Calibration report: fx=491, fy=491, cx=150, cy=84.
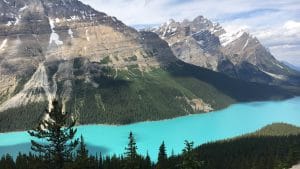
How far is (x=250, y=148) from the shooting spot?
158 meters

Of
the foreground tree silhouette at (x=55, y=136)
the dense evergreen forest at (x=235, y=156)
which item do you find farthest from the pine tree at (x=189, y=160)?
the dense evergreen forest at (x=235, y=156)

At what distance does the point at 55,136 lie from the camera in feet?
130

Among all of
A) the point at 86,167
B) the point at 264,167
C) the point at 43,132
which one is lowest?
the point at 264,167

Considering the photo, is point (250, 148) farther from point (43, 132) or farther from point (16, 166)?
point (43, 132)

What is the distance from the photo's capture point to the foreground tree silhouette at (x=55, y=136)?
38719mm

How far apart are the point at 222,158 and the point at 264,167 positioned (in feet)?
50.9

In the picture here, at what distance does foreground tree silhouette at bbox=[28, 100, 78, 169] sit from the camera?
38.7m

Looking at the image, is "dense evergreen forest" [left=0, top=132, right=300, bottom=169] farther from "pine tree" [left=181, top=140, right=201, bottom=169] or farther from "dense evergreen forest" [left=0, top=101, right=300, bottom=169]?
"pine tree" [left=181, top=140, right=201, bottom=169]

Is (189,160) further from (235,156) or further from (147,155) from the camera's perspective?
(235,156)

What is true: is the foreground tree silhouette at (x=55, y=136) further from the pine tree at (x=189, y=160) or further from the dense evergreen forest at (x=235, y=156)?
the dense evergreen forest at (x=235, y=156)

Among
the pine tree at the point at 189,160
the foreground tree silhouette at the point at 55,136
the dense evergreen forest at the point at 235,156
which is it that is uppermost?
the foreground tree silhouette at the point at 55,136

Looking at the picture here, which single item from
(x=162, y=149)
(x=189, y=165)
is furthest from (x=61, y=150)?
(x=162, y=149)

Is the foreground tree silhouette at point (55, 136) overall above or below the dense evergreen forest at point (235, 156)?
above

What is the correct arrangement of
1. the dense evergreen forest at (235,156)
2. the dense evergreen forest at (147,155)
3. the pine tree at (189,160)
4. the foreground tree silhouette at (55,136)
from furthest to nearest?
the dense evergreen forest at (235,156) → the dense evergreen forest at (147,155) → the foreground tree silhouette at (55,136) → the pine tree at (189,160)
